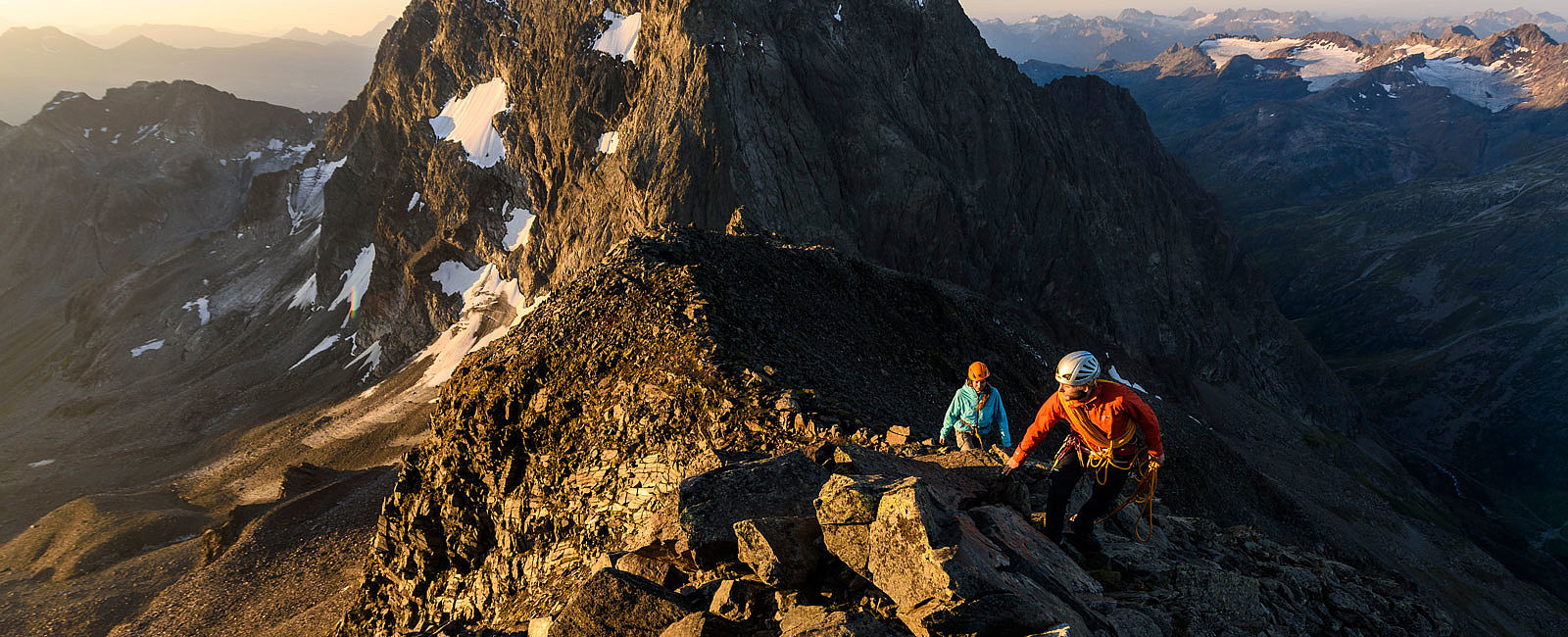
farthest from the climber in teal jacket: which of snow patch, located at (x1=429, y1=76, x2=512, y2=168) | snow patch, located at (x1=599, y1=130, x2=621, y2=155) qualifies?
snow patch, located at (x1=429, y1=76, x2=512, y2=168)

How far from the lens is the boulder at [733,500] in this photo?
10.3 metres

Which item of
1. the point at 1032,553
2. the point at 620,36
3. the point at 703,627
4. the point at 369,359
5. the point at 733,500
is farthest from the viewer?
the point at 369,359

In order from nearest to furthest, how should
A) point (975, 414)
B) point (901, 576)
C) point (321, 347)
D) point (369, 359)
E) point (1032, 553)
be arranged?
point (901, 576)
point (1032, 553)
point (975, 414)
point (369, 359)
point (321, 347)

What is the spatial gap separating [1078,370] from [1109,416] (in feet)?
3.19

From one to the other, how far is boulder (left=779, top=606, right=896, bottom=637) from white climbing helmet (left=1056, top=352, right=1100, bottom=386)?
186 inches

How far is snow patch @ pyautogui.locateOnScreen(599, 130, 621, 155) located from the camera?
65.6m

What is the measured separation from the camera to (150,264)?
141375 mm

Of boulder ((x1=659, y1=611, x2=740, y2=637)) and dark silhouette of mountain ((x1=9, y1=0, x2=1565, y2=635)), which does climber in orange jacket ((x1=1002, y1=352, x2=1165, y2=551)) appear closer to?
dark silhouette of mountain ((x1=9, y1=0, x2=1565, y2=635))

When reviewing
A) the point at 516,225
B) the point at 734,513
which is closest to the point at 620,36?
the point at 516,225

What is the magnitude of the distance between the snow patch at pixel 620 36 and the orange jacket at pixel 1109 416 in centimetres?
6351

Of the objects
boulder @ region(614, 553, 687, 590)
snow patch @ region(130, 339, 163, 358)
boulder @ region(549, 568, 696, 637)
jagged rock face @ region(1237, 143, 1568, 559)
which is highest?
boulder @ region(549, 568, 696, 637)

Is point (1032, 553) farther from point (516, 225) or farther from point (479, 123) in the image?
point (479, 123)

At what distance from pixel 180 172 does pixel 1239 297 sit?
26604cm

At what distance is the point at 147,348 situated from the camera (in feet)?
371
